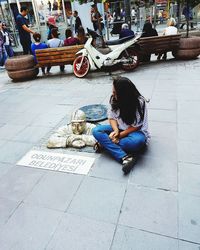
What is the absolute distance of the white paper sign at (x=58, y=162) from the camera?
3.00 metres

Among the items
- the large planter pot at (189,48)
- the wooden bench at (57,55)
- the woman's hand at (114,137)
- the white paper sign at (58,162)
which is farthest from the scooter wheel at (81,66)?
the woman's hand at (114,137)

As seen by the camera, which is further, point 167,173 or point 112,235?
point 167,173

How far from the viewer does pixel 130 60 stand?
7.30 meters

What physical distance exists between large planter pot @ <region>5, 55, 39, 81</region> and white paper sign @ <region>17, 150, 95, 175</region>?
459 cm

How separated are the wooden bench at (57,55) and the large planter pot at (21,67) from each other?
0.28 meters

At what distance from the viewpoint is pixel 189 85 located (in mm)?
5594

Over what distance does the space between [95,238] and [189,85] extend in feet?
14.9

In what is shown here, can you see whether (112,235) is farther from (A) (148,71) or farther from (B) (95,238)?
(A) (148,71)

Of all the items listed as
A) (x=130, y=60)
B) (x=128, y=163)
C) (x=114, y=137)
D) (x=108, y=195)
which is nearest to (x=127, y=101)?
(x=114, y=137)

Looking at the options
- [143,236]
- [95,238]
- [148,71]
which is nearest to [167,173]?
[143,236]

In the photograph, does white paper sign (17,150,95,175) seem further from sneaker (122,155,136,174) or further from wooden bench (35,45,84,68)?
wooden bench (35,45,84,68)

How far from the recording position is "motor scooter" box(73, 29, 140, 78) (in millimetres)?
6977

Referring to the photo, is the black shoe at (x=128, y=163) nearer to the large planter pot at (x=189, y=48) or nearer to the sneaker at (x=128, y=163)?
the sneaker at (x=128, y=163)

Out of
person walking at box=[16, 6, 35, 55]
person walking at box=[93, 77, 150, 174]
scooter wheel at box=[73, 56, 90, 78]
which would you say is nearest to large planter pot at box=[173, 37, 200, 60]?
scooter wheel at box=[73, 56, 90, 78]
